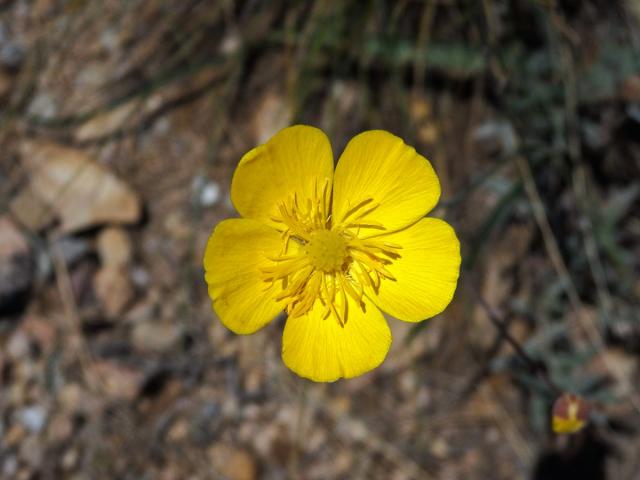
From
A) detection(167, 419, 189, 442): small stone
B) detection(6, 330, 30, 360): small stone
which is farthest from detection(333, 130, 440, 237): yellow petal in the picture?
detection(6, 330, 30, 360): small stone

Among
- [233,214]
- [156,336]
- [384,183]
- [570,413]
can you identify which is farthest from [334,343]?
[156,336]

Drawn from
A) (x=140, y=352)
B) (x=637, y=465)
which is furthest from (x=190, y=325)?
(x=637, y=465)

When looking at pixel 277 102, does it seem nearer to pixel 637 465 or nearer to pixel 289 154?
pixel 289 154

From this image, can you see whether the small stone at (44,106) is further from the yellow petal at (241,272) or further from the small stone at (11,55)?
the yellow petal at (241,272)

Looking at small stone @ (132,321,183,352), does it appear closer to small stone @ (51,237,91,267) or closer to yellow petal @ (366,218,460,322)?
small stone @ (51,237,91,267)

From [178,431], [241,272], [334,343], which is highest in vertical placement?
[241,272]

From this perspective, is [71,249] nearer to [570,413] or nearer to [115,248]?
[115,248]

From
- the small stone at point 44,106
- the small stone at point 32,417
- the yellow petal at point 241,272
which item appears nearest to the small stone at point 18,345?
the small stone at point 32,417
